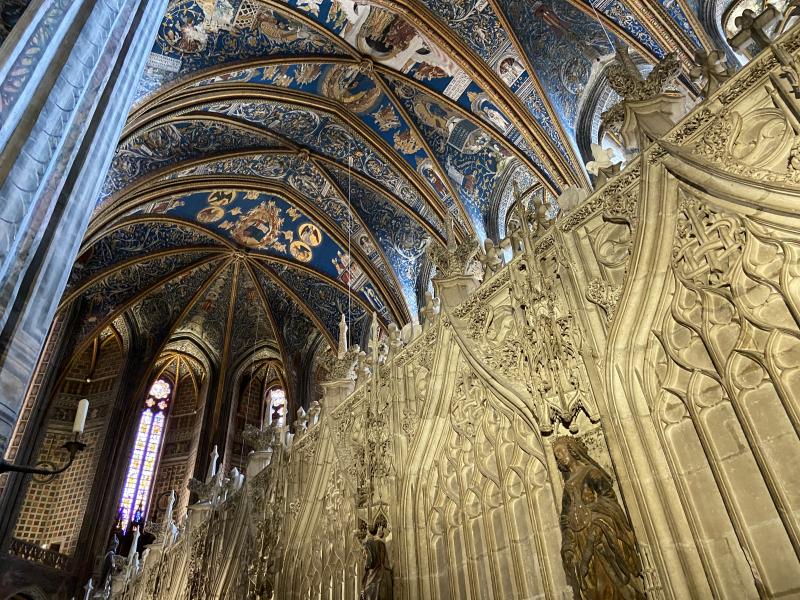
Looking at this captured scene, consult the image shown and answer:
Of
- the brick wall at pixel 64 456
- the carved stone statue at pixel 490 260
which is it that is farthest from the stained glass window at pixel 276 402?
the carved stone statue at pixel 490 260

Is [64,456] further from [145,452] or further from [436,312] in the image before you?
[436,312]

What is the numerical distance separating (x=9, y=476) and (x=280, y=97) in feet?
34.4

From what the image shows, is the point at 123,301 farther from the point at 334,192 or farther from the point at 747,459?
the point at 747,459

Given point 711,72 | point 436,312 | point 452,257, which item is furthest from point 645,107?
point 436,312

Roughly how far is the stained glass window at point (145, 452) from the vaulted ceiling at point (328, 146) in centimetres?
201

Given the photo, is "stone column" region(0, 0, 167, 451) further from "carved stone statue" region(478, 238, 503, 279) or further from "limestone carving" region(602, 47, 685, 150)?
"limestone carving" region(602, 47, 685, 150)

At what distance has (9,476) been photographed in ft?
44.2

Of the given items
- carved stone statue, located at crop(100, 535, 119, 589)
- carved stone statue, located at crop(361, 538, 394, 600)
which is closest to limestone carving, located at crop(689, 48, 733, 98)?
carved stone statue, located at crop(361, 538, 394, 600)

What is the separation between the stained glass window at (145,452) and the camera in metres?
15.6

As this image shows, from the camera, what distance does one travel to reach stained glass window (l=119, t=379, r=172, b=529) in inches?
615

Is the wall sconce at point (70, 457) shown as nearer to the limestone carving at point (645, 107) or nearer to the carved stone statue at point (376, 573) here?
the carved stone statue at point (376, 573)

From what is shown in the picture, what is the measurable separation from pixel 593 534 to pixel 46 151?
13.2 feet

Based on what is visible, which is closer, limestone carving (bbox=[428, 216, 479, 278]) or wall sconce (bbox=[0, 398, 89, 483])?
wall sconce (bbox=[0, 398, 89, 483])

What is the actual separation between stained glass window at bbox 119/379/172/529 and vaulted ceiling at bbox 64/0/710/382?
2.01 meters
